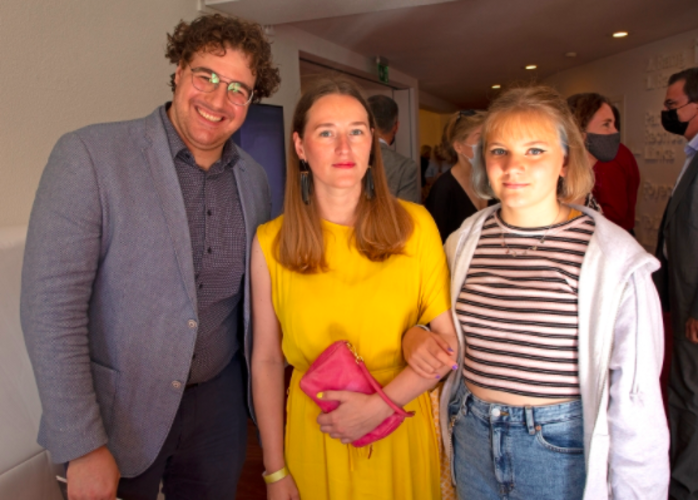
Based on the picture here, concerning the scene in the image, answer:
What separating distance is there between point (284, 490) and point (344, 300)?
0.59 m

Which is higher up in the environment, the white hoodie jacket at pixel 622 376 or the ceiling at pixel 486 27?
the ceiling at pixel 486 27

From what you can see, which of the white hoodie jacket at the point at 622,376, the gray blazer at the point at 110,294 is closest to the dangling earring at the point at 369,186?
the gray blazer at the point at 110,294

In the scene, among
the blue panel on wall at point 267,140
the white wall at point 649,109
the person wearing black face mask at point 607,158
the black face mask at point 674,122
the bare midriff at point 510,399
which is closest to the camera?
the bare midriff at point 510,399

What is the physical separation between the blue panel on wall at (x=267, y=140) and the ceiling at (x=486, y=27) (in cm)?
66

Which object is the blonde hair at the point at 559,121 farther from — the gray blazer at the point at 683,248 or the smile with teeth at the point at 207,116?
the gray blazer at the point at 683,248

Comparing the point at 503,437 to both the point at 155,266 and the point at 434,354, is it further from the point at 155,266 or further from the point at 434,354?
the point at 155,266

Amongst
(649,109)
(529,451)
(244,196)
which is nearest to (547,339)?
(529,451)

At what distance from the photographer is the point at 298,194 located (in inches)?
60.9

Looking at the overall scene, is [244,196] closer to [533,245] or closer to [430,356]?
[430,356]

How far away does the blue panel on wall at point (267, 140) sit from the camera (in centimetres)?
377

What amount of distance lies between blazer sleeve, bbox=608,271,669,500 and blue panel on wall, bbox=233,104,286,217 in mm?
2878

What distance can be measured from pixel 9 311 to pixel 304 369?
1032mm

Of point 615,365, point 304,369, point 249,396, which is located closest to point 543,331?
point 615,365

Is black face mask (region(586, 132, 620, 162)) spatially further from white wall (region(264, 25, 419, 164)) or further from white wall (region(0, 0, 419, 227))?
white wall (region(0, 0, 419, 227))
